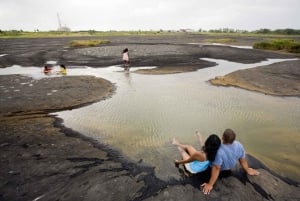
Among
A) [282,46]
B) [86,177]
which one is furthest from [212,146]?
[282,46]

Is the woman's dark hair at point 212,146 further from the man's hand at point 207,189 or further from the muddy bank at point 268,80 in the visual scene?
the muddy bank at point 268,80

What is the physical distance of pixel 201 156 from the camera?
6.14 meters

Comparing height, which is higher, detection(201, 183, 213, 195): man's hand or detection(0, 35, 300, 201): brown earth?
detection(201, 183, 213, 195): man's hand

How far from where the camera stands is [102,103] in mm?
13227

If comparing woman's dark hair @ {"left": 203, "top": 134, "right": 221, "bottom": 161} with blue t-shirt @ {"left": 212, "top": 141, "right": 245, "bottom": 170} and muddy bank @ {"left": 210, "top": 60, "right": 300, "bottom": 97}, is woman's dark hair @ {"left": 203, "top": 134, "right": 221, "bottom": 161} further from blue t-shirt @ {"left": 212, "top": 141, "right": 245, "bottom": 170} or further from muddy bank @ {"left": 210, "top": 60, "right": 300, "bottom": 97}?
muddy bank @ {"left": 210, "top": 60, "right": 300, "bottom": 97}

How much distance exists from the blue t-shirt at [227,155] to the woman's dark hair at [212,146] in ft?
0.33

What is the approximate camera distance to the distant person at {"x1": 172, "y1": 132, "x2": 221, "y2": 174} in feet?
19.1

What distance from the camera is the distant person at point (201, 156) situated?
582 centimetres

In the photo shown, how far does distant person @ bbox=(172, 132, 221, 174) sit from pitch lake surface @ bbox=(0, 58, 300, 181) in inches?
16.8

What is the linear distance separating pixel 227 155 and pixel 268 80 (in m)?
13.4

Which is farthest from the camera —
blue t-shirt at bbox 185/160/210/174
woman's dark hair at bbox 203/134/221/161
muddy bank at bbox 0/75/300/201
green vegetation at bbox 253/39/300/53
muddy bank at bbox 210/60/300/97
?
green vegetation at bbox 253/39/300/53

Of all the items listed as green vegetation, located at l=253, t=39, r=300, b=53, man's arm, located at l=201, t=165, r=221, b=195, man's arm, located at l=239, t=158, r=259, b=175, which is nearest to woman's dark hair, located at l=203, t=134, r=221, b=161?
man's arm, located at l=201, t=165, r=221, b=195

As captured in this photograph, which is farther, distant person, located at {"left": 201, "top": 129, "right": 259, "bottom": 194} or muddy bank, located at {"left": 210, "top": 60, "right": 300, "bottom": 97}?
muddy bank, located at {"left": 210, "top": 60, "right": 300, "bottom": 97}

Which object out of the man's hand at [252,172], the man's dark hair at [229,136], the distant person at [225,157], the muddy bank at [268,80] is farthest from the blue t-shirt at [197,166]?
the muddy bank at [268,80]
